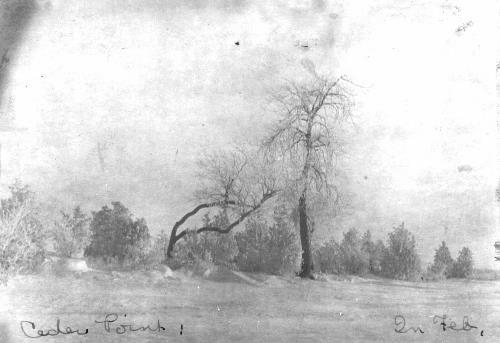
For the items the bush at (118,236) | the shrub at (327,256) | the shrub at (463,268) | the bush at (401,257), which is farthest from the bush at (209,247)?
the shrub at (463,268)

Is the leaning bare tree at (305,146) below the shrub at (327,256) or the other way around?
the other way around

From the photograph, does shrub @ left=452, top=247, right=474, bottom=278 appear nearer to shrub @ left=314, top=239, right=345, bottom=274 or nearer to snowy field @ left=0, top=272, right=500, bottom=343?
snowy field @ left=0, top=272, right=500, bottom=343

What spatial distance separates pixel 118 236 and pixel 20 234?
75cm

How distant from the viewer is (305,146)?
4.57m

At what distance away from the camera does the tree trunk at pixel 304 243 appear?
14.9ft

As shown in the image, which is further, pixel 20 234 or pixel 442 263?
pixel 442 263

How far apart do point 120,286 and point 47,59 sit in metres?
1.91

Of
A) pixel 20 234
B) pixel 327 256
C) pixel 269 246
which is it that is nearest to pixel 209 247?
pixel 269 246

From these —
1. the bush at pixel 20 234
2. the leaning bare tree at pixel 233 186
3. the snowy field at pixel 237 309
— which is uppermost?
the leaning bare tree at pixel 233 186

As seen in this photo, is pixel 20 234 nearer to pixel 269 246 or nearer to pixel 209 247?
pixel 209 247

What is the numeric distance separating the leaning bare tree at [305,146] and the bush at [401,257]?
1.89 feet

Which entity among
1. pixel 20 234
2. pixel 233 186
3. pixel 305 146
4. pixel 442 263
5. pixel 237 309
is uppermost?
pixel 305 146

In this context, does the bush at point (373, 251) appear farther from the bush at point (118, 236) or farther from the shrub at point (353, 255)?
the bush at point (118, 236)

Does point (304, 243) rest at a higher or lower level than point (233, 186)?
lower
